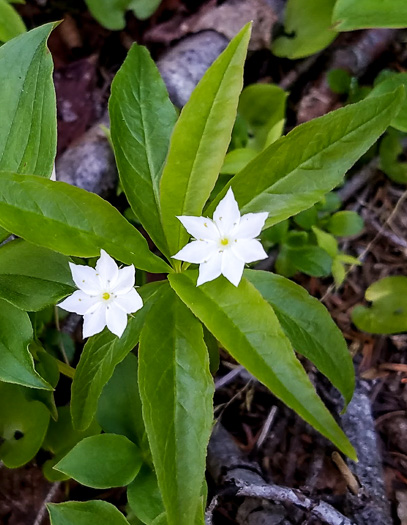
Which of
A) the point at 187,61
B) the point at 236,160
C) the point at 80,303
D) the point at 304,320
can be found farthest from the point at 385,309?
the point at 187,61

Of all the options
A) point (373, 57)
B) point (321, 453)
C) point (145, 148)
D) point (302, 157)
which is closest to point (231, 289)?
point (302, 157)

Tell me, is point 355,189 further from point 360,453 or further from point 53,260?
point 53,260

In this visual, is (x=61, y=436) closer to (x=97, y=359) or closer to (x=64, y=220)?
(x=97, y=359)

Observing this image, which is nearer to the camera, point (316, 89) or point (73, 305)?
point (73, 305)

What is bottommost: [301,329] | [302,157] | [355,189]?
[355,189]

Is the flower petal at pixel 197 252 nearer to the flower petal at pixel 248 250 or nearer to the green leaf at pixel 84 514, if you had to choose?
the flower petal at pixel 248 250

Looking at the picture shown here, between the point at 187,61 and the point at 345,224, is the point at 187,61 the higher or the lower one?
the higher one

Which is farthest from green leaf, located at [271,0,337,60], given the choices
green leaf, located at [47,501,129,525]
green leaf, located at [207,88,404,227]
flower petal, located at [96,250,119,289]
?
green leaf, located at [47,501,129,525]
